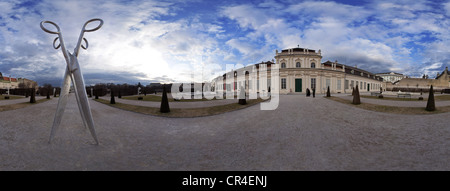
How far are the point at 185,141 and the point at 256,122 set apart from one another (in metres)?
3.95

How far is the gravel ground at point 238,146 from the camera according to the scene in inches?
180

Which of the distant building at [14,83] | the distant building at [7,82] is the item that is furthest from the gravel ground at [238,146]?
the distant building at [7,82]

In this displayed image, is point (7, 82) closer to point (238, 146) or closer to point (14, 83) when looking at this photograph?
point (14, 83)

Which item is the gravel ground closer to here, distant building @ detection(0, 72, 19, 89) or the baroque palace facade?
the baroque palace facade

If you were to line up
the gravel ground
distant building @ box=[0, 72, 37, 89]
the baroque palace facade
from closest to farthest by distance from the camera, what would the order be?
the gravel ground → the baroque palace facade → distant building @ box=[0, 72, 37, 89]

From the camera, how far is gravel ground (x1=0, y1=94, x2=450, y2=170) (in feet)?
15.0

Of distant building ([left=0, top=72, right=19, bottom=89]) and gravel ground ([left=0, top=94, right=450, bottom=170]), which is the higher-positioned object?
distant building ([left=0, top=72, right=19, bottom=89])

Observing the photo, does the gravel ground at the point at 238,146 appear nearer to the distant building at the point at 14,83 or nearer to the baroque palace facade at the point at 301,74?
the baroque palace facade at the point at 301,74

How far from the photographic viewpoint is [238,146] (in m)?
5.85

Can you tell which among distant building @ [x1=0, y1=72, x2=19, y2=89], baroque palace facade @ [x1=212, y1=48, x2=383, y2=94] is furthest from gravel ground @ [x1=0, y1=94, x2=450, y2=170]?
distant building @ [x1=0, y1=72, x2=19, y2=89]

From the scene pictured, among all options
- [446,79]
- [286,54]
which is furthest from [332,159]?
[446,79]

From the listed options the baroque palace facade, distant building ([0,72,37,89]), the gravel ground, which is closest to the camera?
the gravel ground

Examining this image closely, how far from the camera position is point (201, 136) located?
23.3ft

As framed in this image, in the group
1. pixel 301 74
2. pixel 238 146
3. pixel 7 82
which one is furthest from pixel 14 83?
pixel 238 146
